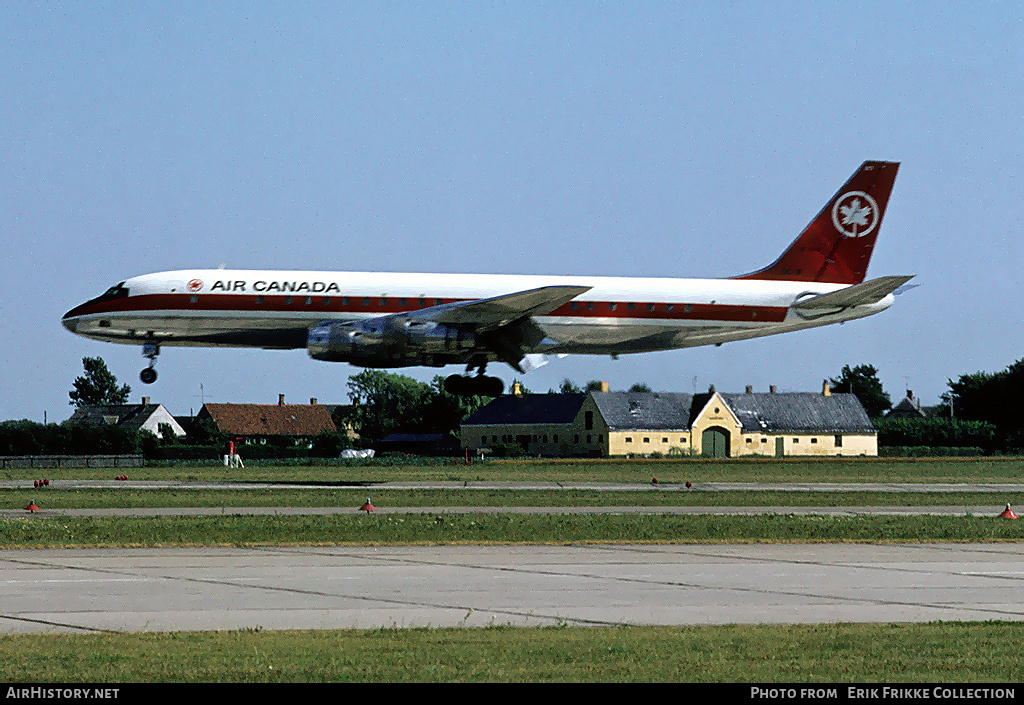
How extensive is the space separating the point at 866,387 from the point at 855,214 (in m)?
119

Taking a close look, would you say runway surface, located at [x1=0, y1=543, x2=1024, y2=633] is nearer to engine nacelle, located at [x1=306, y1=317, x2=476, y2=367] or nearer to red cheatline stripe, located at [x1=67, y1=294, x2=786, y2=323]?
engine nacelle, located at [x1=306, y1=317, x2=476, y2=367]

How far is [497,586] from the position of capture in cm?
1759

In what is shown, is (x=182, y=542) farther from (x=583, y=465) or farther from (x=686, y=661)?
(x=583, y=465)

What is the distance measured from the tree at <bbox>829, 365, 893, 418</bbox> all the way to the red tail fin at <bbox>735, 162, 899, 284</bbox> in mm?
104588

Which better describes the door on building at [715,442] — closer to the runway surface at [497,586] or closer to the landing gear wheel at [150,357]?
the landing gear wheel at [150,357]

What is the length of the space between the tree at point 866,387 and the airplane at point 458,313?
110080 millimetres

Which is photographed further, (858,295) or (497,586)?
(858,295)

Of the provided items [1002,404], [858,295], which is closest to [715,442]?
[1002,404]

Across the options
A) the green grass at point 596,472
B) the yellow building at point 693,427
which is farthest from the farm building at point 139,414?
the green grass at point 596,472

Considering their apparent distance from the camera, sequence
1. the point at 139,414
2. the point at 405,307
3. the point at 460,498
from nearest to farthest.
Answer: the point at 460,498 < the point at 405,307 < the point at 139,414

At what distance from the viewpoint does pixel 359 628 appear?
13.7 m

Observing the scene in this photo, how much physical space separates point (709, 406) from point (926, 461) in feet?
72.2

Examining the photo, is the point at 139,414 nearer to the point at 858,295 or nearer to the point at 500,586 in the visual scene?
the point at 858,295
